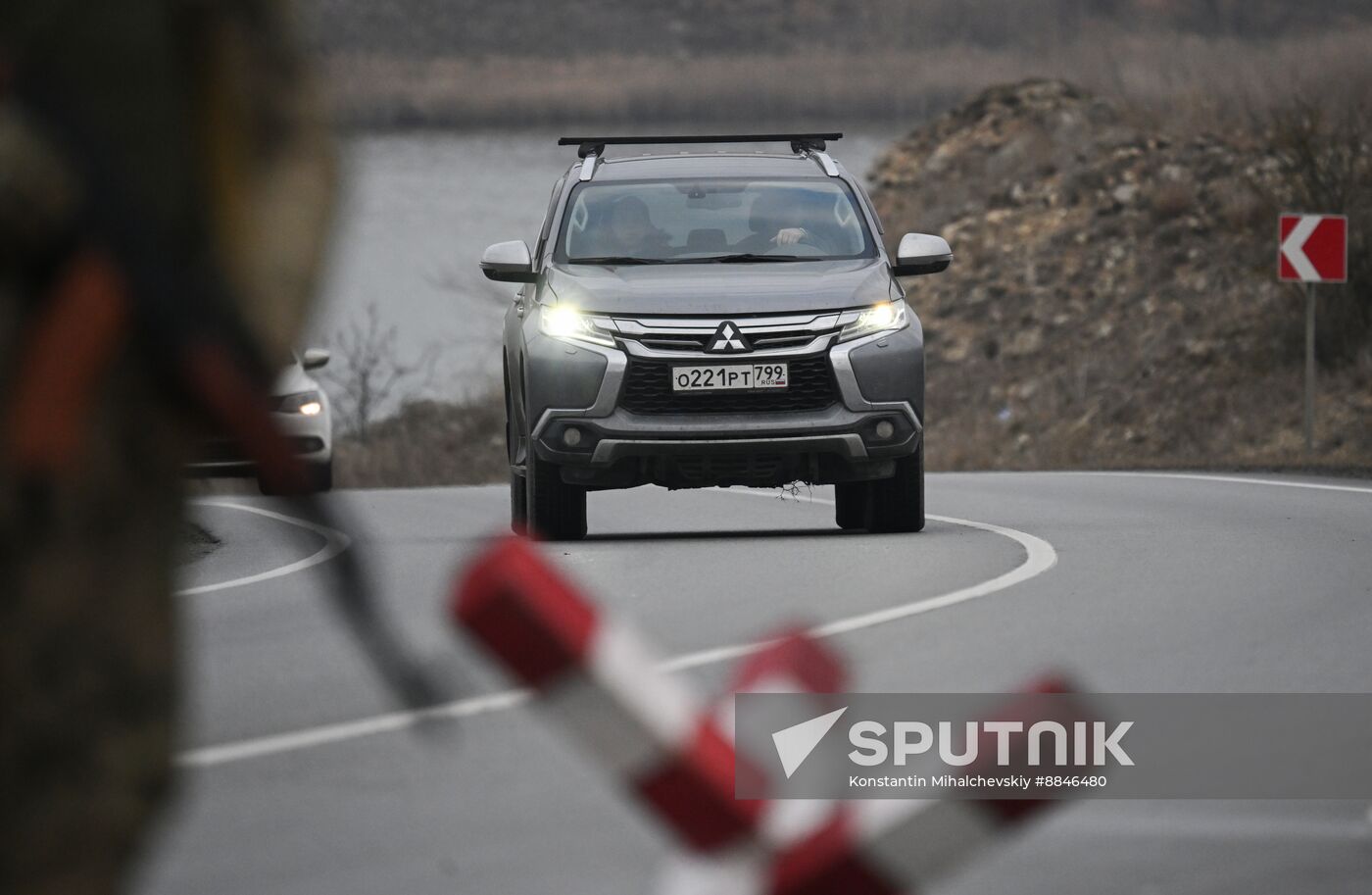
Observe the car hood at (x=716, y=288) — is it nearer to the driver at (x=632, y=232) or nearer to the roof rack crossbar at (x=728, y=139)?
the driver at (x=632, y=232)

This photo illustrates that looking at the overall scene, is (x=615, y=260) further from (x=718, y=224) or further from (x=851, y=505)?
(x=851, y=505)

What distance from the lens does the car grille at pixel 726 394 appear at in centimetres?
1337

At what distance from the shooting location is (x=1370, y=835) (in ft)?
19.9

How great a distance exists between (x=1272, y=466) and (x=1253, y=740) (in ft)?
51.0

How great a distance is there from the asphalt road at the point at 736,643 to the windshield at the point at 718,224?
1.68m

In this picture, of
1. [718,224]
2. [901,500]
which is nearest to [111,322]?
[901,500]

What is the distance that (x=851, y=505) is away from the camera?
15172 millimetres

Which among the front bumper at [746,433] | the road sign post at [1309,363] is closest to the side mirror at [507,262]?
the front bumper at [746,433]

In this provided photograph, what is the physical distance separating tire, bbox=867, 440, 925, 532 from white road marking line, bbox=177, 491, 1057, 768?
101 centimetres

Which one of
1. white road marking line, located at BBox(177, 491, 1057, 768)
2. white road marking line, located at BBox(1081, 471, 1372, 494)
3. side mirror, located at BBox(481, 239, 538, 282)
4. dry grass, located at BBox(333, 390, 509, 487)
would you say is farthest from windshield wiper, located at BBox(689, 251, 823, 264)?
dry grass, located at BBox(333, 390, 509, 487)

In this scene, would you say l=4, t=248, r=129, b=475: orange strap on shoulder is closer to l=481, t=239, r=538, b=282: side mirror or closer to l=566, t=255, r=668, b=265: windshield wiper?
l=481, t=239, r=538, b=282: side mirror

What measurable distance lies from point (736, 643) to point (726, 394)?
12.9ft

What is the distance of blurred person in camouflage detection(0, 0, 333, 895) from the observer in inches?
69.7

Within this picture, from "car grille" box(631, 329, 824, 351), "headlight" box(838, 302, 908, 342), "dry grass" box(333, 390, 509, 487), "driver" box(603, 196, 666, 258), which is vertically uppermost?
"driver" box(603, 196, 666, 258)
